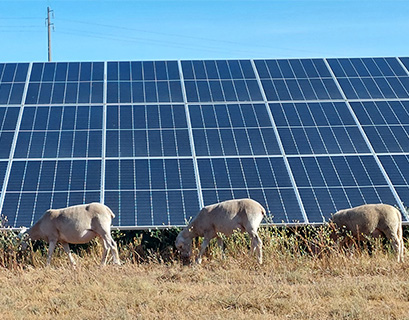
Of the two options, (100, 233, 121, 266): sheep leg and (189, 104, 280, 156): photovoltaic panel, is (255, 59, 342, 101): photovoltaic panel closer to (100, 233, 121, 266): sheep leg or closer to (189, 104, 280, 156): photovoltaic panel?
(189, 104, 280, 156): photovoltaic panel

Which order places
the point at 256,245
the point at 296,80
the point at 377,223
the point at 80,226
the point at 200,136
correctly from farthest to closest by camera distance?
the point at 296,80 → the point at 200,136 → the point at 377,223 → the point at 80,226 → the point at 256,245

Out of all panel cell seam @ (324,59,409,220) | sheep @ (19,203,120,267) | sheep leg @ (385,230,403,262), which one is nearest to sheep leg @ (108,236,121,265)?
sheep @ (19,203,120,267)

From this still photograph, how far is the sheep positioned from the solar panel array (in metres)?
1.34

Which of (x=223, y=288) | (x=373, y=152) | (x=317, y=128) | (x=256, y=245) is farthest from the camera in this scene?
(x=317, y=128)

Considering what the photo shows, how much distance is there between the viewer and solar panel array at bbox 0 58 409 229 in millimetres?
17094

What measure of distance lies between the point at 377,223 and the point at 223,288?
177 inches

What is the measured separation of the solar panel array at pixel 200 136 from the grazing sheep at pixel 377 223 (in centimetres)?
128

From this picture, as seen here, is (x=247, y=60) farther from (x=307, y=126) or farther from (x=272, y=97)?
(x=307, y=126)

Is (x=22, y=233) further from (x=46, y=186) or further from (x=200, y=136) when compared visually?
(x=200, y=136)

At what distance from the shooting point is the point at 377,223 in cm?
1483

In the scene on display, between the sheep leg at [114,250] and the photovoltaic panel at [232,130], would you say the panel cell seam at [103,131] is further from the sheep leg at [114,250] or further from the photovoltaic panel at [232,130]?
the photovoltaic panel at [232,130]

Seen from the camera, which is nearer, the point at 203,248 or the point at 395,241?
the point at 395,241

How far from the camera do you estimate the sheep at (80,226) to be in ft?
48.0

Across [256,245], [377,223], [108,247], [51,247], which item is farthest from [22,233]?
[377,223]
